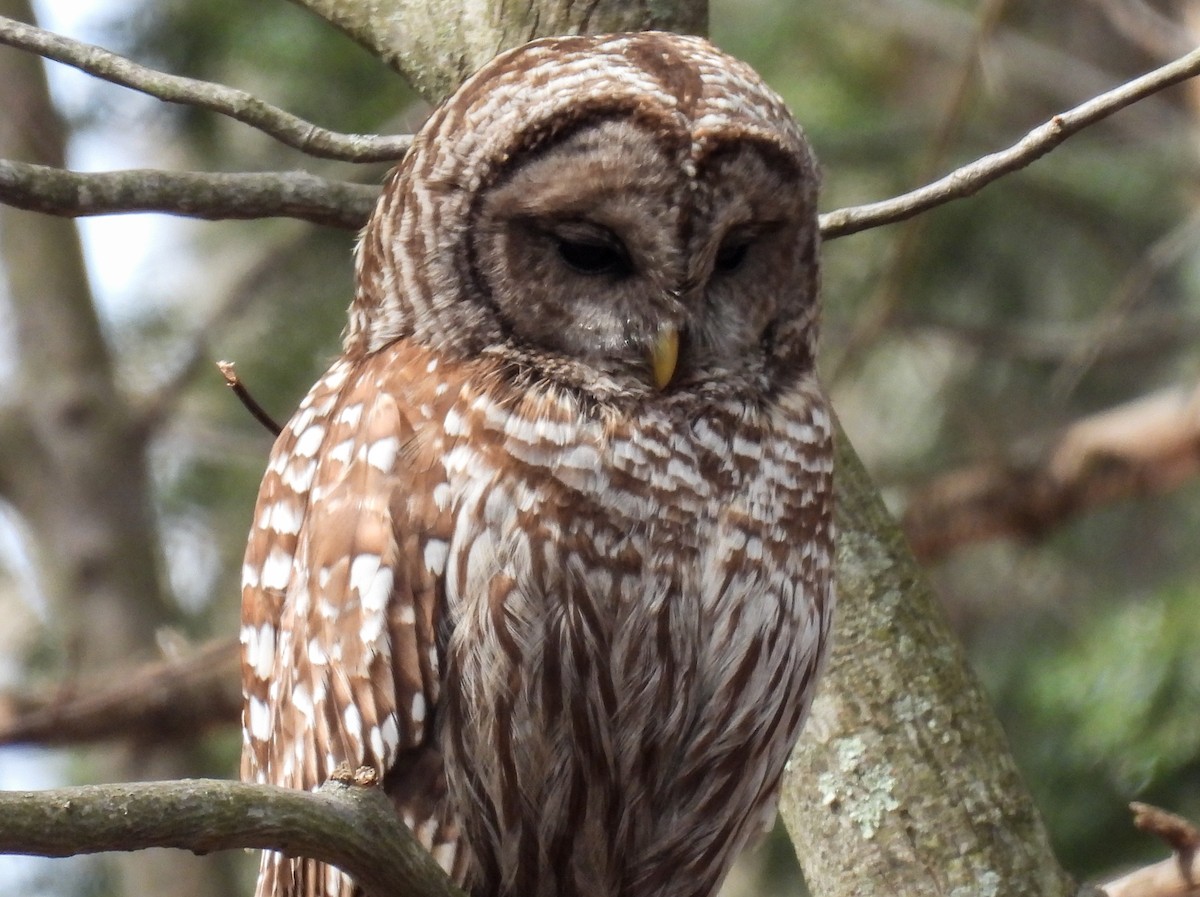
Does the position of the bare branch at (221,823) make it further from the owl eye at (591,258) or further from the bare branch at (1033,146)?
the bare branch at (1033,146)

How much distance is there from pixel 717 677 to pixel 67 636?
3.34 metres

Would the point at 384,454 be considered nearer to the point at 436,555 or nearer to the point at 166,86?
the point at 436,555

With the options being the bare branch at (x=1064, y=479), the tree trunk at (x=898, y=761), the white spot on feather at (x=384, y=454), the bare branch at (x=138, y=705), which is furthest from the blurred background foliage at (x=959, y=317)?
the white spot on feather at (x=384, y=454)

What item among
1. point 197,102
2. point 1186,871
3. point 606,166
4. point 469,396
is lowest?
point 1186,871

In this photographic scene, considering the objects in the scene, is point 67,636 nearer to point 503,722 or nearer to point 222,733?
point 222,733

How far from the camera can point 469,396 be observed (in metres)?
2.49

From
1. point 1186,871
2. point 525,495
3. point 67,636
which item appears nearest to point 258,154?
point 67,636

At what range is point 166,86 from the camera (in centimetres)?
253

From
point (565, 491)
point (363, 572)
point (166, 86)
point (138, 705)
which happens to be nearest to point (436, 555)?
point (363, 572)

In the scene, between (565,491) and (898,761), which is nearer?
(565,491)

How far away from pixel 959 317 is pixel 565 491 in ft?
14.7

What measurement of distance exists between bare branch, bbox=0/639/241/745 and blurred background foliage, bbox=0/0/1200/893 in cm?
90

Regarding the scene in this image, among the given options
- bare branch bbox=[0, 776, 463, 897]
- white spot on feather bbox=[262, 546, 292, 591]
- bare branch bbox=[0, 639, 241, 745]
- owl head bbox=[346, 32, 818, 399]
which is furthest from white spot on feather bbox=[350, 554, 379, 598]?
bare branch bbox=[0, 639, 241, 745]

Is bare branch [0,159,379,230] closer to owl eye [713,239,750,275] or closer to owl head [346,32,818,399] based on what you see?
owl head [346,32,818,399]
